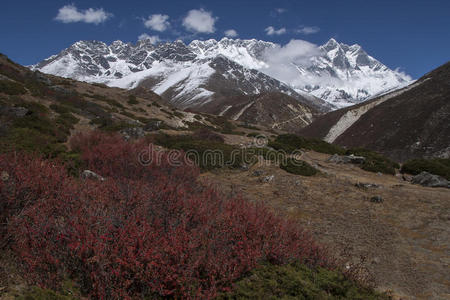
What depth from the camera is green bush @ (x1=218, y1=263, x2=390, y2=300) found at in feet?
12.1

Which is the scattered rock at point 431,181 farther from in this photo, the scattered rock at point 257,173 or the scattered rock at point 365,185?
the scattered rock at point 257,173

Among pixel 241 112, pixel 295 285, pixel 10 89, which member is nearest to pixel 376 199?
pixel 295 285

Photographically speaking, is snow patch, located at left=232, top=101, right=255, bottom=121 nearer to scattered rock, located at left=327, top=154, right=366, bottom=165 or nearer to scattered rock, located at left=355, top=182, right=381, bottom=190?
scattered rock, located at left=327, top=154, right=366, bottom=165

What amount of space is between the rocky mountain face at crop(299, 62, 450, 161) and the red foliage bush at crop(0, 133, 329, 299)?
81.7ft

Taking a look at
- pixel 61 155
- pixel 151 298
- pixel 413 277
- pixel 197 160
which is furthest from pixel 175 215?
pixel 197 160

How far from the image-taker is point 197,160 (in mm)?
13703

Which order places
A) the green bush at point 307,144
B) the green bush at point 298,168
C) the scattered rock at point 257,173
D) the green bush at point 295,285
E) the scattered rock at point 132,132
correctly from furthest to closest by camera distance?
the green bush at point 307,144, the scattered rock at point 132,132, the green bush at point 298,168, the scattered rock at point 257,173, the green bush at point 295,285

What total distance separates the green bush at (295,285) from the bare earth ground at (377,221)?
103 cm

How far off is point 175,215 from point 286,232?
2.18 meters

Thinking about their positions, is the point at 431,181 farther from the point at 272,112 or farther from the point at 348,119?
the point at 272,112

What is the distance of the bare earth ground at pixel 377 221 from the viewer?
5.34 meters

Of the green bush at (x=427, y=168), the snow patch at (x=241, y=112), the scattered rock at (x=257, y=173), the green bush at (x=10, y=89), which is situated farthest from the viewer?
the snow patch at (x=241, y=112)

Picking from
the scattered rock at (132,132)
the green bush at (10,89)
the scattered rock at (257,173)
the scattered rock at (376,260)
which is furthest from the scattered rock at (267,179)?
the green bush at (10,89)

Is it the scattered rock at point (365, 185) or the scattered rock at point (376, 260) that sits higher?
the scattered rock at point (365, 185)
